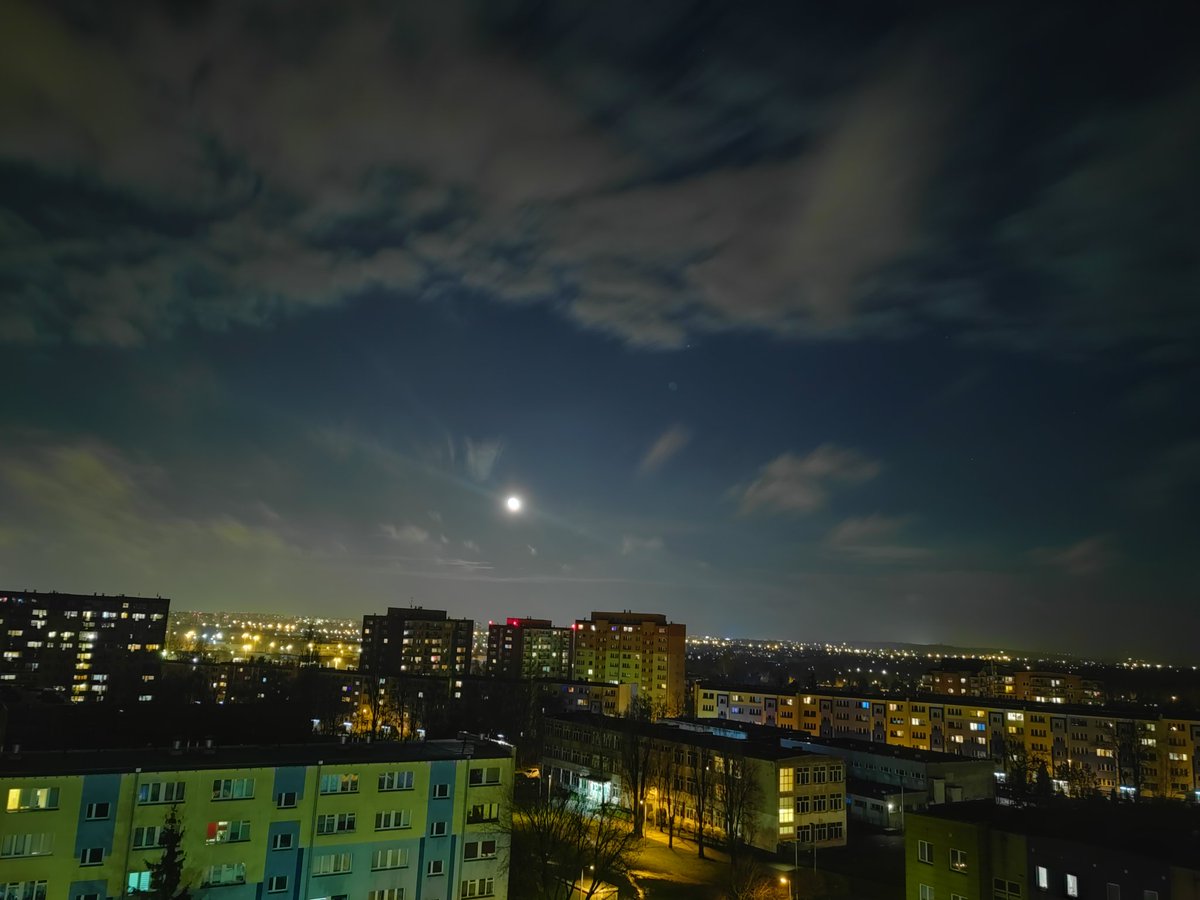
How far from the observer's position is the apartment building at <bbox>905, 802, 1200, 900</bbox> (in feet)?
72.9

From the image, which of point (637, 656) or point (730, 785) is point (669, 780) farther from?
point (637, 656)

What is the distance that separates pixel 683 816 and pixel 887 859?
1256cm

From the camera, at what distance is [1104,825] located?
86.3ft

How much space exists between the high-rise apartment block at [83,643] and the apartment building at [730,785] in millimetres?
65803

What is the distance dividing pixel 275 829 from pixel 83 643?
3696 inches

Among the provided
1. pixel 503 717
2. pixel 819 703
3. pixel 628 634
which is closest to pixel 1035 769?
pixel 819 703

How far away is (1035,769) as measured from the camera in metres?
69.2

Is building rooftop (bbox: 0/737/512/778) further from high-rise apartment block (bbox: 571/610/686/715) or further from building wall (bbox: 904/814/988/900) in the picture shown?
high-rise apartment block (bbox: 571/610/686/715)

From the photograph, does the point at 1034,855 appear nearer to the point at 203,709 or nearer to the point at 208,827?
the point at 208,827

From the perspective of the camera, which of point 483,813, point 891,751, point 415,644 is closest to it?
point 483,813

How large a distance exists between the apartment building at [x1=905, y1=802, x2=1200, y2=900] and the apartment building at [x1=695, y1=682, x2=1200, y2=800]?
4567 centimetres

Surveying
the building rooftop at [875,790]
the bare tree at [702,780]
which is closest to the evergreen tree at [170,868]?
the bare tree at [702,780]

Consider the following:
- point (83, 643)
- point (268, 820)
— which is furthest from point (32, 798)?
point (83, 643)

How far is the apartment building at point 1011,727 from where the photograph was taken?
218 ft
